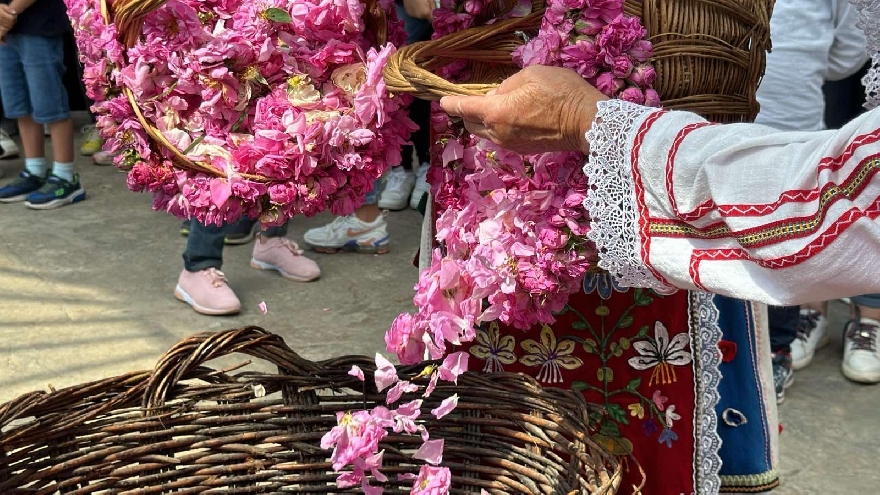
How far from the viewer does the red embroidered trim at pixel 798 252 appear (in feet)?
2.80

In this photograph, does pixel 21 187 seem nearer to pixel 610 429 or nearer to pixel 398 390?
pixel 398 390

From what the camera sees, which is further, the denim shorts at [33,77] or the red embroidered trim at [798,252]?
the denim shorts at [33,77]

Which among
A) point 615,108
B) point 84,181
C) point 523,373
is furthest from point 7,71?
point 615,108

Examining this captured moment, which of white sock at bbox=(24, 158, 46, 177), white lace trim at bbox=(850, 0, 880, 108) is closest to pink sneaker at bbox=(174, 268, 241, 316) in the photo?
white sock at bbox=(24, 158, 46, 177)

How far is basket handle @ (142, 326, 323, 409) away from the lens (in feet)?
4.48

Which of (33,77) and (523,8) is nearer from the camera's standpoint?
(523,8)

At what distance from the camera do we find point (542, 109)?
1.09 m

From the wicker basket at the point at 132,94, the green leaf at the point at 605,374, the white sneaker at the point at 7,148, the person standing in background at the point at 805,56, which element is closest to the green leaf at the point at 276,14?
the wicker basket at the point at 132,94

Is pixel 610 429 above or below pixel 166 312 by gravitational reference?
above

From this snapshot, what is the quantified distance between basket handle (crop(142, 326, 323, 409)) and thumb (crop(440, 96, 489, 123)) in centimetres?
47

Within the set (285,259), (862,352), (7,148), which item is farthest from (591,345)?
(7,148)

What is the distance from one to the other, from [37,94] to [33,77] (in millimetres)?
77

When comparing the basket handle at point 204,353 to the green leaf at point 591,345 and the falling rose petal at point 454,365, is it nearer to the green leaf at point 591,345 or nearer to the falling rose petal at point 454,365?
the falling rose petal at point 454,365

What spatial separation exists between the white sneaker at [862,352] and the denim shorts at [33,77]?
3.36 metres
